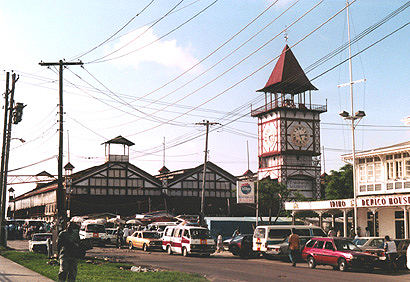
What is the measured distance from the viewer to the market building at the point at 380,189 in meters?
37.8

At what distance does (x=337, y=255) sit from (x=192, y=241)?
10412 millimetres

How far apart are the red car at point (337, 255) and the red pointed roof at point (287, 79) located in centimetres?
5786

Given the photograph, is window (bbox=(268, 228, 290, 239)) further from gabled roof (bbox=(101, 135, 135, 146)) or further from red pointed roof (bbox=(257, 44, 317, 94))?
red pointed roof (bbox=(257, 44, 317, 94))

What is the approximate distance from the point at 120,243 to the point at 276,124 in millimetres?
44262

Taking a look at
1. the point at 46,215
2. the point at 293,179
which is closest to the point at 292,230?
the point at 293,179

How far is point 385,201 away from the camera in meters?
35.0

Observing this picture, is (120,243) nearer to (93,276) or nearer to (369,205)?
(369,205)

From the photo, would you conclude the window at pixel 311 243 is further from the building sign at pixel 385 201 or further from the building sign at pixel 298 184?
the building sign at pixel 298 184

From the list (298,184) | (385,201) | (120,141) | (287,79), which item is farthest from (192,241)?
(287,79)

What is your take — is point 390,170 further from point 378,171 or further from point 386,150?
point 386,150

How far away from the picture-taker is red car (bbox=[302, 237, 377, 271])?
23.8 m

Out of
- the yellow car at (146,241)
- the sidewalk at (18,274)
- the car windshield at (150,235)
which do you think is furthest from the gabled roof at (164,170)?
the sidewalk at (18,274)

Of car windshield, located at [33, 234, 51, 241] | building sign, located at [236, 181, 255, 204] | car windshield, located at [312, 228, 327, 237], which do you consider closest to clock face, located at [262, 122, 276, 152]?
building sign, located at [236, 181, 255, 204]

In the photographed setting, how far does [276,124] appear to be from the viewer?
82438 mm
